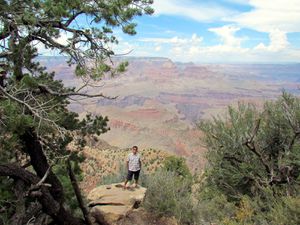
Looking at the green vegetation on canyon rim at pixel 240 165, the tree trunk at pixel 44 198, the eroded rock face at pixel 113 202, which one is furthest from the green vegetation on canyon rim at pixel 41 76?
the green vegetation on canyon rim at pixel 240 165

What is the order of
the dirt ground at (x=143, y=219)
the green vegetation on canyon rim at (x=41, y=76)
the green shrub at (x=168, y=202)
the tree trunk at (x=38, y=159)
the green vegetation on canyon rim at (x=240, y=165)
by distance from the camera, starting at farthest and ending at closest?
the green shrub at (x=168, y=202)
the dirt ground at (x=143, y=219)
the green vegetation on canyon rim at (x=240, y=165)
the tree trunk at (x=38, y=159)
the green vegetation on canyon rim at (x=41, y=76)

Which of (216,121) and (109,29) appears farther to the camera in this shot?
(216,121)

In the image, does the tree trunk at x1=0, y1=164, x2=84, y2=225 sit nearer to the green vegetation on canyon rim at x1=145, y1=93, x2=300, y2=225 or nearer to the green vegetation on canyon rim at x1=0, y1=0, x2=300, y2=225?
the green vegetation on canyon rim at x1=0, y1=0, x2=300, y2=225

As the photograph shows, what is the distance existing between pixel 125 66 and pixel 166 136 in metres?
171

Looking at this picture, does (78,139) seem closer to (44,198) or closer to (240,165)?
(44,198)

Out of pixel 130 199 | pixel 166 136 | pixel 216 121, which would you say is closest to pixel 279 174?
pixel 216 121

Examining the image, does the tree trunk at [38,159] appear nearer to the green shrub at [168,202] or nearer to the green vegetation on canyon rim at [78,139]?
the green vegetation on canyon rim at [78,139]

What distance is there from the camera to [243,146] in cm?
1453

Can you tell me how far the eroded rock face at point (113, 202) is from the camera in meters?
13.4

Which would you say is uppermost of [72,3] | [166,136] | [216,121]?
[72,3]

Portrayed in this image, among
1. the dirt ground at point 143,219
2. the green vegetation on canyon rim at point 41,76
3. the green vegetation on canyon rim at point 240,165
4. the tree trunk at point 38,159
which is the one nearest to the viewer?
the green vegetation on canyon rim at point 41,76

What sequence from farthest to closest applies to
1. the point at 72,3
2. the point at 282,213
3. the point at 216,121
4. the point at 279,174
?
the point at 216,121
the point at 279,174
the point at 282,213
the point at 72,3

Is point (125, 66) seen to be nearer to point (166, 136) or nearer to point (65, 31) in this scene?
point (65, 31)

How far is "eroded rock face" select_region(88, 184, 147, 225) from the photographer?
13.4 m
